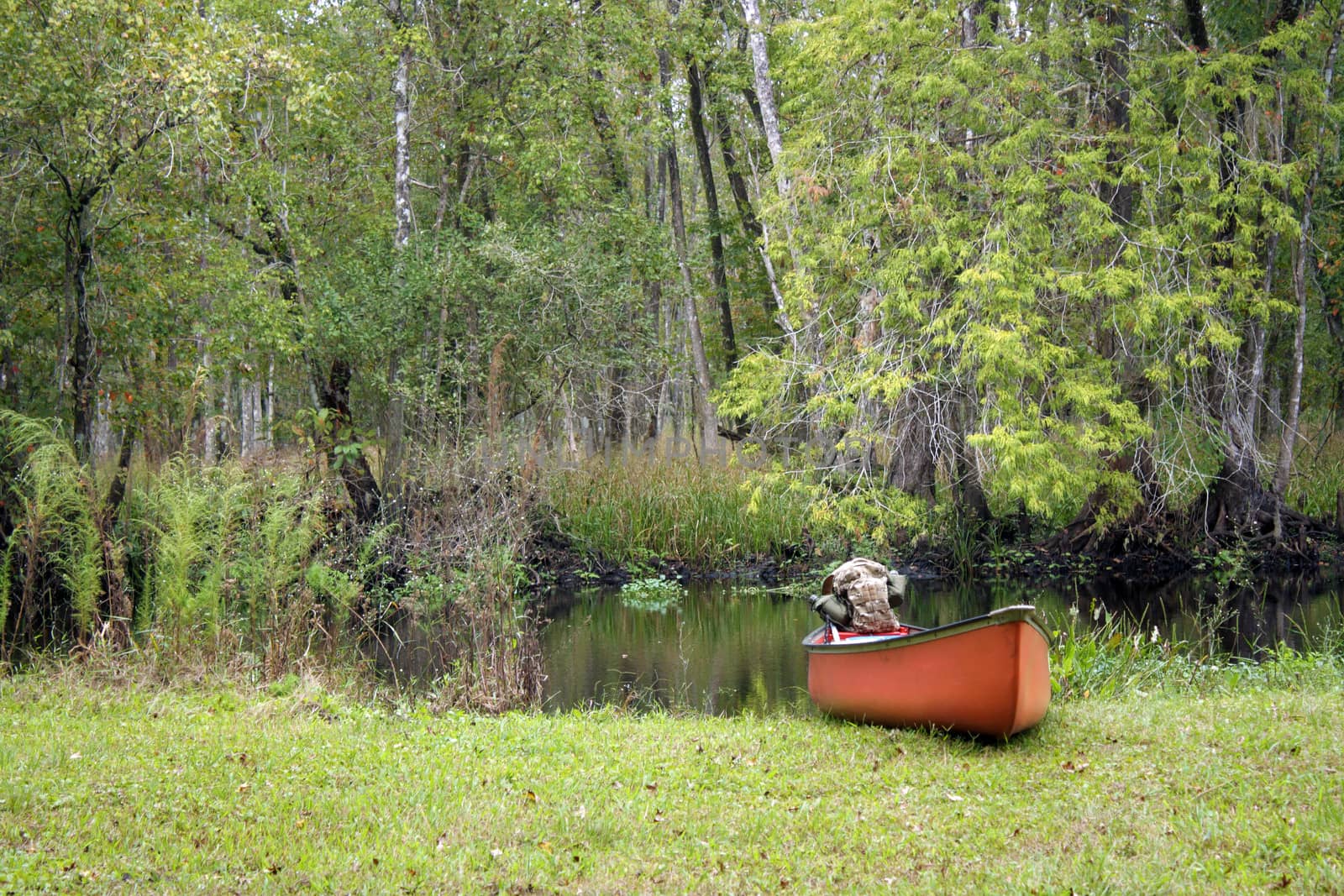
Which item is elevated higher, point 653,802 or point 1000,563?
point 653,802

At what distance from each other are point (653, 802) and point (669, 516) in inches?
543

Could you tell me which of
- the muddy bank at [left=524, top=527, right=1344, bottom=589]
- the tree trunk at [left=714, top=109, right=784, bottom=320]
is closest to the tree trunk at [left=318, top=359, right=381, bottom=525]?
the muddy bank at [left=524, top=527, right=1344, bottom=589]

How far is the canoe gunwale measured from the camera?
6.84m

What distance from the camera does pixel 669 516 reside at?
19.7 m

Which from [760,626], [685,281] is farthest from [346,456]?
[685,281]

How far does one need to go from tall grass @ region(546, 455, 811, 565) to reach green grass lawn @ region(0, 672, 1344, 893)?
11321 mm

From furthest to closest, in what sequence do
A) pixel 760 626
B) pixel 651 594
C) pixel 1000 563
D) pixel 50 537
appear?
pixel 1000 563 < pixel 651 594 < pixel 760 626 < pixel 50 537

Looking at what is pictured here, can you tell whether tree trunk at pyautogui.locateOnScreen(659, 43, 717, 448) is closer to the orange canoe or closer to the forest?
the forest

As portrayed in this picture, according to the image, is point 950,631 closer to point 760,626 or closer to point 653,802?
point 653,802

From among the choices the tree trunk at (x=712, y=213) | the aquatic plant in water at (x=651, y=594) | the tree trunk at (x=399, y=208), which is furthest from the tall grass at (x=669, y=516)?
the tree trunk at (x=712, y=213)

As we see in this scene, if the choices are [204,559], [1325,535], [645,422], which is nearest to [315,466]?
[204,559]

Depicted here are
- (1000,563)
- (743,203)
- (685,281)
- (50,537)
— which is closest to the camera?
(50,537)

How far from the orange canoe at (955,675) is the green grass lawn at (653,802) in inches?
7.0

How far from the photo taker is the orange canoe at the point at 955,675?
272 inches
